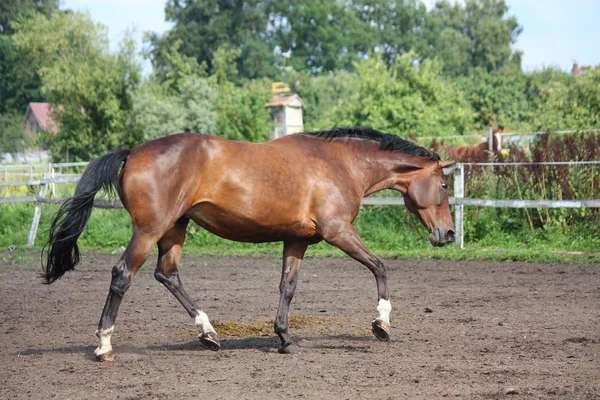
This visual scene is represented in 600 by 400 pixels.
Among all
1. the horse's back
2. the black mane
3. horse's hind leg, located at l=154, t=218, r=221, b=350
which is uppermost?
the black mane

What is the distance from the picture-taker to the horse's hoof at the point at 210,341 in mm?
6996

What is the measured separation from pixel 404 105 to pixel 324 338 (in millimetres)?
27698

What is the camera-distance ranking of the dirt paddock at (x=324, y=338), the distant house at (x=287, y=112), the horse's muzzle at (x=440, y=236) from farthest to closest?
1. the distant house at (x=287, y=112)
2. the horse's muzzle at (x=440, y=236)
3. the dirt paddock at (x=324, y=338)

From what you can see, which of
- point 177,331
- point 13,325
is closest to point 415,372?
point 177,331

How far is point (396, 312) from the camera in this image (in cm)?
893

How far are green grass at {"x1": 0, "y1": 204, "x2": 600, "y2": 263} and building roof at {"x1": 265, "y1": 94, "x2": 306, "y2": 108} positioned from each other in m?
52.9

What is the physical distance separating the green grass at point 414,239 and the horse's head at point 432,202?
19.7ft

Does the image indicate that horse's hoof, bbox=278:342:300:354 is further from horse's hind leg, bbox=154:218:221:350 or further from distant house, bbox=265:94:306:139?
distant house, bbox=265:94:306:139

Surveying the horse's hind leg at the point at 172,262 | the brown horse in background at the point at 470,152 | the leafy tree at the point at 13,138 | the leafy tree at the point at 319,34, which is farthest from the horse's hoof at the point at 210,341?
the leafy tree at the point at 319,34

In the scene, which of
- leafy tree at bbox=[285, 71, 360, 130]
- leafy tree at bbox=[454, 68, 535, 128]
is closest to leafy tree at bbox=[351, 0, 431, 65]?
leafy tree at bbox=[285, 71, 360, 130]

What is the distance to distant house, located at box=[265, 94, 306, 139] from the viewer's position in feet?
234

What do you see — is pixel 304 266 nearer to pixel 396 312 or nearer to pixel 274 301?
pixel 274 301

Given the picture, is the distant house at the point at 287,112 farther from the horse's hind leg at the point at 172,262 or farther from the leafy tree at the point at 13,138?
the horse's hind leg at the point at 172,262

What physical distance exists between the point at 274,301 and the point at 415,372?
4.19m
